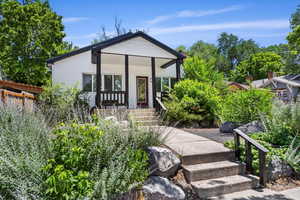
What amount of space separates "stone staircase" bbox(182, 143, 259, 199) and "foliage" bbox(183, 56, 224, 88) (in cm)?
970

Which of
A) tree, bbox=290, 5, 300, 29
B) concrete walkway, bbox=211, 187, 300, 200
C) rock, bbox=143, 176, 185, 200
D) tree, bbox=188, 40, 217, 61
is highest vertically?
tree, bbox=188, 40, 217, 61

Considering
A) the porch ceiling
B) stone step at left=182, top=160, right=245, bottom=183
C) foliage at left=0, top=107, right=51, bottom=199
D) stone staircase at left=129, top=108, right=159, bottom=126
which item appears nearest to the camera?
foliage at left=0, top=107, right=51, bottom=199

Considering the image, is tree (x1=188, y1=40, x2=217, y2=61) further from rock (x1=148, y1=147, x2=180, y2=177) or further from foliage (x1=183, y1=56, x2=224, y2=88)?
rock (x1=148, y1=147, x2=180, y2=177)

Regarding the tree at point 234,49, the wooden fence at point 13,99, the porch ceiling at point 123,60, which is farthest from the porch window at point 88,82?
the tree at point 234,49

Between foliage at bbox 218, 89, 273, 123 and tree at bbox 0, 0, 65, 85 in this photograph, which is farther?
tree at bbox 0, 0, 65, 85

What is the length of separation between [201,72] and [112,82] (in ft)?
21.7

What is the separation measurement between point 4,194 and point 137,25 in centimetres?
2580

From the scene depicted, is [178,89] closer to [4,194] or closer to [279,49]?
[4,194]

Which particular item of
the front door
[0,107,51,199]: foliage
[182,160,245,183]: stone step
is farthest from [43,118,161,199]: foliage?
the front door

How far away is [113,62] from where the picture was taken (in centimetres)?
1284

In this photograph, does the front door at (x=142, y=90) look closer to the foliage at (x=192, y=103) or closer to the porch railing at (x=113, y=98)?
the porch railing at (x=113, y=98)

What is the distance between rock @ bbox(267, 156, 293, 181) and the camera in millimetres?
4152

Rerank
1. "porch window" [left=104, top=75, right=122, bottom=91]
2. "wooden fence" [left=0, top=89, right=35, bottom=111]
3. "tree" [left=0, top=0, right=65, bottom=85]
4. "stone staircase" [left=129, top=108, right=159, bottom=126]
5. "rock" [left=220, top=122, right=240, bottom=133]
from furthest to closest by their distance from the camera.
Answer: "tree" [left=0, top=0, right=65, bottom=85] < "porch window" [left=104, top=75, right=122, bottom=91] < "stone staircase" [left=129, top=108, right=159, bottom=126] < "rock" [left=220, top=122, right=240, bottom=133] < "wooden fence" [left=0, top=89, right=35, bottom=111]

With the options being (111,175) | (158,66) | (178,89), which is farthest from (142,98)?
(111,175)
